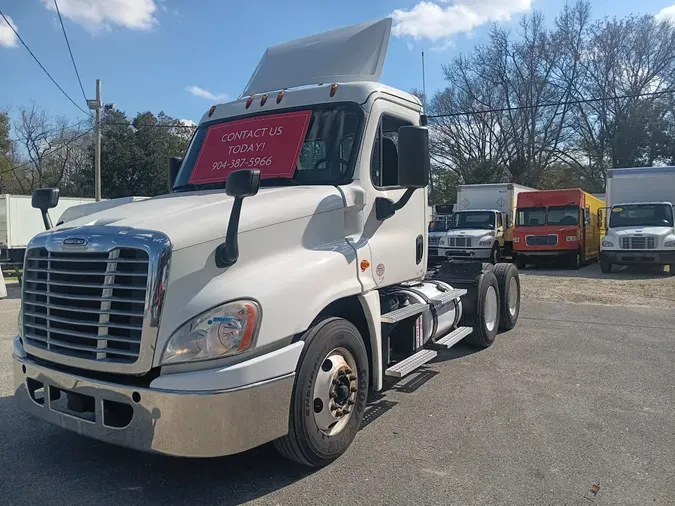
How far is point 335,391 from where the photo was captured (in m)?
3.86

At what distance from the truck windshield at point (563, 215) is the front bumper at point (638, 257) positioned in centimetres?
327

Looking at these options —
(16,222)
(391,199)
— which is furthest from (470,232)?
(391,199)

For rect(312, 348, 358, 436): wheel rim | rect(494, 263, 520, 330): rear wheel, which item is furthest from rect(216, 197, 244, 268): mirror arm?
rect(494, 263, 520, 330): rear wheel

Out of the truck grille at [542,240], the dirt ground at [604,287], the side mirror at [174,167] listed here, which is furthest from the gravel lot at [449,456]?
the truck grille at [542,240]

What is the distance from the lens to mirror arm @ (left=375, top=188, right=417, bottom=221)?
4.51 m

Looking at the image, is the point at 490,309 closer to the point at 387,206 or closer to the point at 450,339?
the point at 450,339

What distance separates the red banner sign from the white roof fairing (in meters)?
0.79

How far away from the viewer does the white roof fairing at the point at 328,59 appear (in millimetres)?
5215

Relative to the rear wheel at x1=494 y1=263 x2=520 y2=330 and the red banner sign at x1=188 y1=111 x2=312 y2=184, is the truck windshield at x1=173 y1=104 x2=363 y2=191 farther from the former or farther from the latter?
the rear wheel at x1=494 y1=263 x2=520 y2=330

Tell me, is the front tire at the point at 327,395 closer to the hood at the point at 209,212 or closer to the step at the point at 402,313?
the step at the point at 402,313

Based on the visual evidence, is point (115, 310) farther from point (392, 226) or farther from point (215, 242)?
point (392, 226)

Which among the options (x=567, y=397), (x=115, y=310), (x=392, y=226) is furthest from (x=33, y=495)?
(x=567, y=397)

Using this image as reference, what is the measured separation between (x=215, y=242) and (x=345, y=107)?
1833mm

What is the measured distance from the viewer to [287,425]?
11.3 ft
